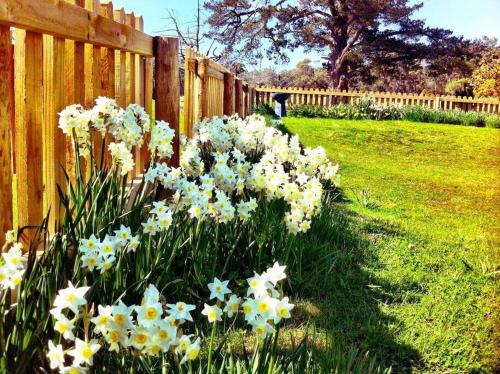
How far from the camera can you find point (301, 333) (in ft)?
8.75

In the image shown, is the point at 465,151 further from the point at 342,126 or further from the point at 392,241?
the point at 392,241

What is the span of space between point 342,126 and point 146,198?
10.6 metres

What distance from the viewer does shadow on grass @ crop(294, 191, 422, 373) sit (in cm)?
261

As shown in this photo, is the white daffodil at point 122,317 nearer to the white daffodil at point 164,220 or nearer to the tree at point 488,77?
the white daffodil at point 164,220

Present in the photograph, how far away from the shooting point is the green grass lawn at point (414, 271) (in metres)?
2.69

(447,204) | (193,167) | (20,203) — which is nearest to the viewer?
(20,203)

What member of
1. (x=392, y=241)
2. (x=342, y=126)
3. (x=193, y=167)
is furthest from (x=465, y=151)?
(x=193, y=167)

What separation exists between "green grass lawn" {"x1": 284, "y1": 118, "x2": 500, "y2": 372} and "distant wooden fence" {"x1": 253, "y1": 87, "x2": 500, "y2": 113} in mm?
13543

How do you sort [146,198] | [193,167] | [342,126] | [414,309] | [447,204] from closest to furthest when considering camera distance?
1. [146,198]
2. [414,309]
3. [193,167]
4. [447,204]
5. [342,126]

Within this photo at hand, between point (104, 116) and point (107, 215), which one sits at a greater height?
point (104, 116)

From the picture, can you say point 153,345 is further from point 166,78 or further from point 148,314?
point 166,78

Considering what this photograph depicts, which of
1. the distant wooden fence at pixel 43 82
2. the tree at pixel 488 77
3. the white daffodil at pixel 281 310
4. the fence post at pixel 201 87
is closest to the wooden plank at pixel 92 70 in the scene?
the distant wooden fence at pixel 43 82

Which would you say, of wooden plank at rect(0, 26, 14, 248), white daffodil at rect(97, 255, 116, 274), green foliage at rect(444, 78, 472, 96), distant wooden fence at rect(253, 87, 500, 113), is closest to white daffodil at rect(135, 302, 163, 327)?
white daffodil at rect(97, 255, 116, 274)

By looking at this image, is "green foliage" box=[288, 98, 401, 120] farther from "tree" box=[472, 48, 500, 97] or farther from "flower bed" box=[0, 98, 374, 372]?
"flower bed" box=[0, 98, 374, 372]
